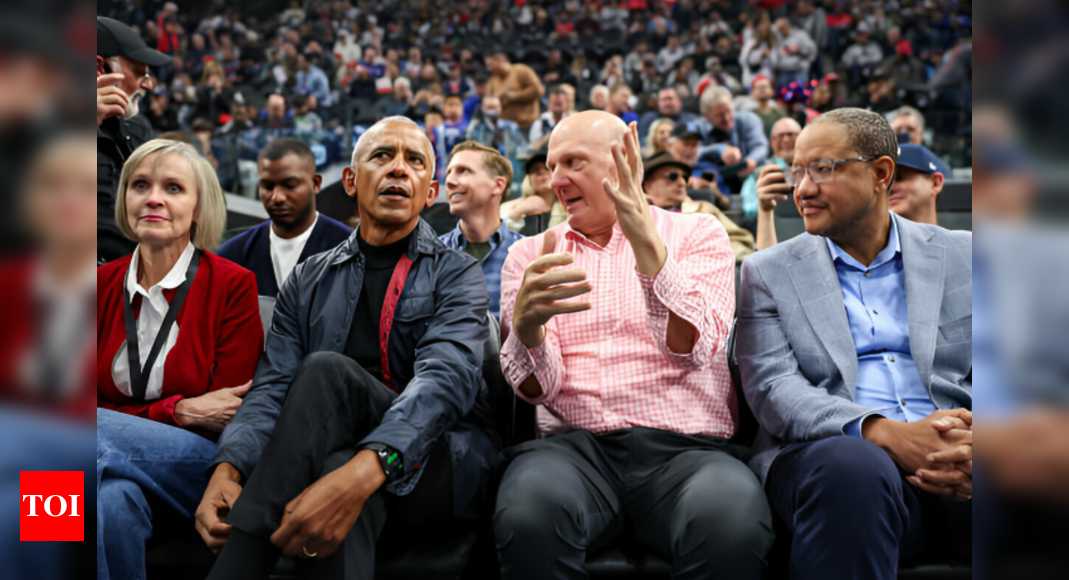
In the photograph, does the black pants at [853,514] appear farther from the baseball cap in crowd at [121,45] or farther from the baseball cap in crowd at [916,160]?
the baseball cap in crowd at [121,45]

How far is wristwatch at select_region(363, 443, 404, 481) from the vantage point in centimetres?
145

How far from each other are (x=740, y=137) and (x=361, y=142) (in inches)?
174

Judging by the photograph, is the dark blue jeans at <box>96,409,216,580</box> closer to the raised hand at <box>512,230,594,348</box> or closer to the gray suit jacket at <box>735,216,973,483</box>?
the raised hand at <box>512,230,594,348</box>

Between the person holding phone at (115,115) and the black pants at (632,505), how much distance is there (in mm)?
1419

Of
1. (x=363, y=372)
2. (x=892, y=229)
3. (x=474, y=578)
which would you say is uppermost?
(x=892, y=229)

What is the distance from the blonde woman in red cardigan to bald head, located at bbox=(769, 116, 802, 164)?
378cm

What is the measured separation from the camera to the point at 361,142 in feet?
6.66

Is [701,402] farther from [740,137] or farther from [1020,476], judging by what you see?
[740,137]

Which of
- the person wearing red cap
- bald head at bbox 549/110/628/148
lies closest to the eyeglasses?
bald head at bbox 549/110/628/148

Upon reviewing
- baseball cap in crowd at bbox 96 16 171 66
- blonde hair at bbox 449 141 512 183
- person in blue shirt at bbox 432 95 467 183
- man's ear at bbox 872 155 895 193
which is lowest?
man's ear at bbox 872 155 895 193

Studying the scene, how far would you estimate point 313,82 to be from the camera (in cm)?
880

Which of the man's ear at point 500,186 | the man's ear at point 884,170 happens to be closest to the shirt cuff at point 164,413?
the man's ear at point 884,170

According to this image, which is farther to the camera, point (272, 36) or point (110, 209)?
point (272, 36)

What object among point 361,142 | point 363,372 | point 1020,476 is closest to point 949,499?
point 363,372
